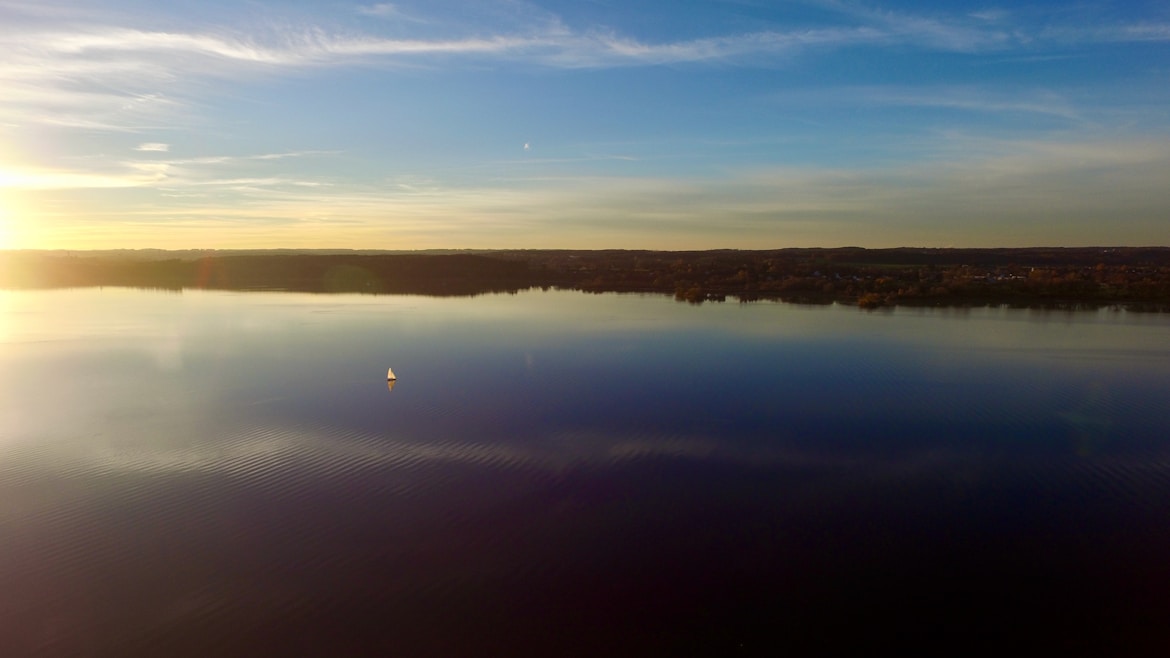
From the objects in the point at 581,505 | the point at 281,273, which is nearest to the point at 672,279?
the point at 281,273

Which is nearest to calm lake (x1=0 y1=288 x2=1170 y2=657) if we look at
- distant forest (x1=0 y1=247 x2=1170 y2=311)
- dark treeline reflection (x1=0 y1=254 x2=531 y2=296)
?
distant forest (x1=0 y1=247 x2=1170 y2=311)

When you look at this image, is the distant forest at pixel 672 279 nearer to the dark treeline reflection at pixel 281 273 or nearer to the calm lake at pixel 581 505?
the dark treeline reflection at pixel 281 273

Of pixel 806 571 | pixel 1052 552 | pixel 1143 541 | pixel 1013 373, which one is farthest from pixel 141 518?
pixel 1013 373

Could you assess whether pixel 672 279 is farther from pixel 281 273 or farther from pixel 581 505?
pixel 581 505

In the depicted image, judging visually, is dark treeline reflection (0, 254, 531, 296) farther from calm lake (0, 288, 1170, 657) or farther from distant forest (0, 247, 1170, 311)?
calm lake (0, 288, 1170, 657)

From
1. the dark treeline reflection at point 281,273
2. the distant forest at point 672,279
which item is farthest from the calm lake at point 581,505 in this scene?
the dark treeline reflection at point 281,273

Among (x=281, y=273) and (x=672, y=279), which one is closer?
(x=672, y=279)

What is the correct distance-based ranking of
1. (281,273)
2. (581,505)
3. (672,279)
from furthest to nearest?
(281,273) < (672,279) < (581,505)

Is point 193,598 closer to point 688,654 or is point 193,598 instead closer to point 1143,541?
point 688,654

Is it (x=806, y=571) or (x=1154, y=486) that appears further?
(x=1154, y=486)

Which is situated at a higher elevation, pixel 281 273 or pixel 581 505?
pixel 281 273
